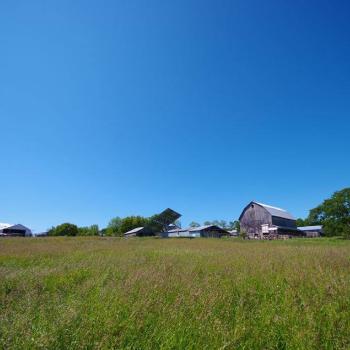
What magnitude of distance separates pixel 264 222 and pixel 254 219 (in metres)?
3.12

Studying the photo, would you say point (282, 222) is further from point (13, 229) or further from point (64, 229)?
point (13, 229)

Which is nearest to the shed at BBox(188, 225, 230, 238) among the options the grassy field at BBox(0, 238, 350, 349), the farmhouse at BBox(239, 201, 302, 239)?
the farmhouse at BBox(239, 201, 302, 239)

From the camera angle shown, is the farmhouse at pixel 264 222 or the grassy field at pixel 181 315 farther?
the farmhouse at pixel 264 222

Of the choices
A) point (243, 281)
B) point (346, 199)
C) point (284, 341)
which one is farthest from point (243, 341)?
point (346, 199)

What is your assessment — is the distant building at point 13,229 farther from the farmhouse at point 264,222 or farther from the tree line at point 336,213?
the tree line at point 336,213

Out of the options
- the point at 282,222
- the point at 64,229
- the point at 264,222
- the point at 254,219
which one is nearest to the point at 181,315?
the point at 264,222

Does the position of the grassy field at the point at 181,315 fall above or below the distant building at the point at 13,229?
below

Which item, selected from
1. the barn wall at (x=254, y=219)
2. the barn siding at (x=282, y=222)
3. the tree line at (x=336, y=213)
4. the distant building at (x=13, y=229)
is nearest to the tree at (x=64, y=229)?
the distant building at (x=13, y=229)

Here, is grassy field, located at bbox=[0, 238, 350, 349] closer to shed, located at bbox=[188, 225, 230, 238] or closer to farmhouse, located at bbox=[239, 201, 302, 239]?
farmhouse, located at bbox=[239, 201, 302, 239]

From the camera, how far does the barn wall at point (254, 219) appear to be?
56.4 m

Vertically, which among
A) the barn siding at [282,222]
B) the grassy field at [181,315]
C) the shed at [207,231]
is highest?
the barn siding at [282,222]

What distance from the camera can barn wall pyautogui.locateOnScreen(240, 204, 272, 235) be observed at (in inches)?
2222

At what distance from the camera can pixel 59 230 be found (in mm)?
111562

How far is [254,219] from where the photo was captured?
59250 millimetres
